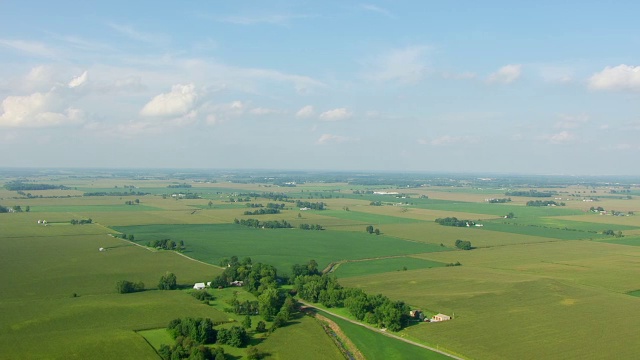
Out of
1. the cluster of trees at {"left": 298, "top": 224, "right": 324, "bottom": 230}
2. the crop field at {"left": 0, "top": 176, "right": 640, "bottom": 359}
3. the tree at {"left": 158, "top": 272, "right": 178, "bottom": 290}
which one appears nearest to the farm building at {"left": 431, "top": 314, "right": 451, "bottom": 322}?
the crop field at {"left": 0, "top": 176, "right": 640, "bottom": 359}

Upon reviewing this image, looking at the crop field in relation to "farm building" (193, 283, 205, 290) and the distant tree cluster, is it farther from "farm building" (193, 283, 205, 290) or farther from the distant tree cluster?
"farm building" (193, 283, 205, 290)

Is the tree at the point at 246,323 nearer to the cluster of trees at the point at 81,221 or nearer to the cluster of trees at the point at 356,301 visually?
the cluster of trees at the point at 356,301

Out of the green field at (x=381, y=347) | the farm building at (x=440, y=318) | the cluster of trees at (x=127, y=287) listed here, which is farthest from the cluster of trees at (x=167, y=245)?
the farm building at (x=440, y=318)

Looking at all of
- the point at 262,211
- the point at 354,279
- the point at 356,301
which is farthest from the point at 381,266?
the point at 262,211

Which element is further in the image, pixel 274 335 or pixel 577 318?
pixel 577 318

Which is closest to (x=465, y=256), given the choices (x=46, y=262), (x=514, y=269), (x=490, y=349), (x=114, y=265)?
(x=514, y=269)

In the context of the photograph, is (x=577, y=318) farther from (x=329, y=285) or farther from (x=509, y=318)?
(x=329, y=285)
